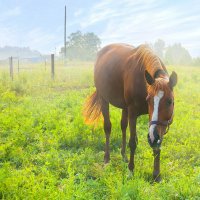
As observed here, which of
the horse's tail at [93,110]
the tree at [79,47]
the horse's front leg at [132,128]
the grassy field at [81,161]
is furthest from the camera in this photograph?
the tree at [79,47]

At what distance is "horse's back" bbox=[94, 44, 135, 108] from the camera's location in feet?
18.7

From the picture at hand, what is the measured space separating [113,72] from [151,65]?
1.33 m

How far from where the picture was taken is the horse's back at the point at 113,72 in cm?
570

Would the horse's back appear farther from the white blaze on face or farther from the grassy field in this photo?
the white blaze on face

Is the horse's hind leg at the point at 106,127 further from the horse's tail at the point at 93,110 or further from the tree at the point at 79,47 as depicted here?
the tree at the point at 79,47

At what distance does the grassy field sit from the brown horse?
0.36 metres

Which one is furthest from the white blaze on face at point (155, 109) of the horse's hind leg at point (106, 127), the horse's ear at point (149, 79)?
the horse's hind leg at point (106, 127)

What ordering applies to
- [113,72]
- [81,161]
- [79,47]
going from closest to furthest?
[81,161]
[113,72]
[79,47]

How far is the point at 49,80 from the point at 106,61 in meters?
12.3

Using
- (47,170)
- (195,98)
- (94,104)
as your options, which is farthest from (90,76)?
(47,170)

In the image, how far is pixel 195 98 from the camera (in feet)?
39.3

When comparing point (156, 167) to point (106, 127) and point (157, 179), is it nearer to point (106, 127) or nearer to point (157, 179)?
point (157, 179)

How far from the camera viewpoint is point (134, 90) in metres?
4.91

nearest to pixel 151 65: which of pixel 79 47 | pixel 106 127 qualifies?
pixel 106 127
